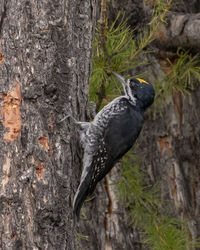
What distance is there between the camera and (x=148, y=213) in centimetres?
298

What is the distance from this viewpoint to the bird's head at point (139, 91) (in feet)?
8.29

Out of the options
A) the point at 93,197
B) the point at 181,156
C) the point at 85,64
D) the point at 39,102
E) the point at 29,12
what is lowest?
the point at 93,197

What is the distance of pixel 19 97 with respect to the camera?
70.8 inches

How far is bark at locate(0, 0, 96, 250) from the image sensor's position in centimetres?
174

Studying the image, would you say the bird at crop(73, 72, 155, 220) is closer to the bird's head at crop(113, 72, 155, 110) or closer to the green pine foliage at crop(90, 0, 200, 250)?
the bird's head at crop(113, 72, 155, 110)

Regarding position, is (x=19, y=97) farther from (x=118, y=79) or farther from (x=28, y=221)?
(x=118, y=79)

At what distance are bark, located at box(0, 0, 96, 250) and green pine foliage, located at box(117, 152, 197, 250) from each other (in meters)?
0.95

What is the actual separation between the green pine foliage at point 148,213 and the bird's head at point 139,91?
58 centimetres

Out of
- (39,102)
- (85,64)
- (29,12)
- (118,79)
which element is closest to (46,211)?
(39,102)

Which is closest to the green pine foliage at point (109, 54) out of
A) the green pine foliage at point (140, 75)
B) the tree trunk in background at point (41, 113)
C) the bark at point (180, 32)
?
the green pine foliage at point (140, 75)

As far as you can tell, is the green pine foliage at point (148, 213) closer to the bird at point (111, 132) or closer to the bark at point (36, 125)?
the bird at point (111, 132)

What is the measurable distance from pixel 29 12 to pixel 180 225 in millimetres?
1903

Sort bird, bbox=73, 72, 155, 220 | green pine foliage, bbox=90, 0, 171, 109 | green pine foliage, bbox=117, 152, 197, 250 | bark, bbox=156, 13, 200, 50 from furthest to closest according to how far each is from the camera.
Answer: bark, bbox=156, 13, 200, 50 < green pine foliage, bbox=117, 152, 197, 250 < green pine foliage, bbox=90, 0, 171, 109 < bird, bbox=73, 72, 155, 220

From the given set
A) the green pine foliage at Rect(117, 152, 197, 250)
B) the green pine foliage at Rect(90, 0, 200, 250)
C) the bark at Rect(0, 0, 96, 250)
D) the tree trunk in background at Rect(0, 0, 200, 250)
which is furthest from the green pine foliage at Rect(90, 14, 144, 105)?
the green pine foliage at Rect(117, 152, 197, 250)
